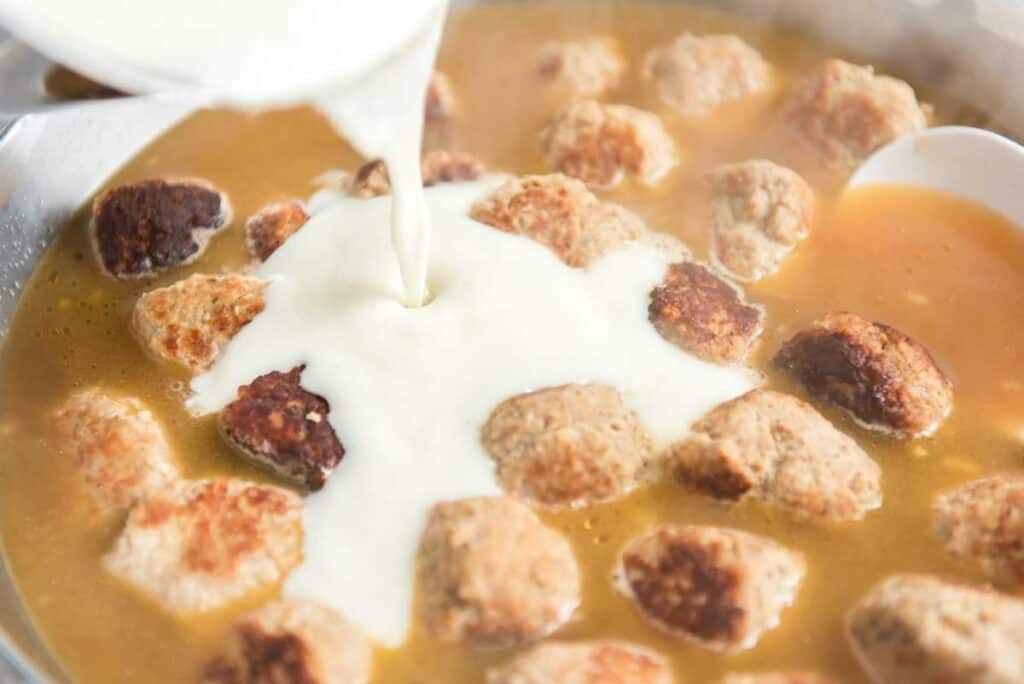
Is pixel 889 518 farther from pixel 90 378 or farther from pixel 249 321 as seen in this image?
pixel 90 378

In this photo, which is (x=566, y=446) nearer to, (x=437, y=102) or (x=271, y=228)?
(x=271, y=228)

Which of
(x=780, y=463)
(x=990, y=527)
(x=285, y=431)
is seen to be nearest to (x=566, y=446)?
(x=780, y=463)

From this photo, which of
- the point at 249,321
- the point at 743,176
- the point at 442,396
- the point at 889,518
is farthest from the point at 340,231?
the point at 889,518

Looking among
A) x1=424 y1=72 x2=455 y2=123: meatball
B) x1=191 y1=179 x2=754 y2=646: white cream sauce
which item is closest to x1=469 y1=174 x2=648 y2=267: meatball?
x1=191 y1=179 x2=754 y2=646: white cream sauce

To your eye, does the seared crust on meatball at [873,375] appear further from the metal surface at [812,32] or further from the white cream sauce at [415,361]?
the metal surface at [812,32]

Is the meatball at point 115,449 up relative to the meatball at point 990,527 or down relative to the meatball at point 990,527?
down

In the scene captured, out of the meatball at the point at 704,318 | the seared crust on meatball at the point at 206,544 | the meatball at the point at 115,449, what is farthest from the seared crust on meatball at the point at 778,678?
the meatball at the point at 115,449

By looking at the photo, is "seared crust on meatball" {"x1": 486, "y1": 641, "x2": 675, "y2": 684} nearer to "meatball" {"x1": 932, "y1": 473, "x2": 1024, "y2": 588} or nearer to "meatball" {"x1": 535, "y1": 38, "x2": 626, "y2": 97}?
"meatball" {"x1": 932, "y1": 473, "x2": 1024, "y2": 588}
